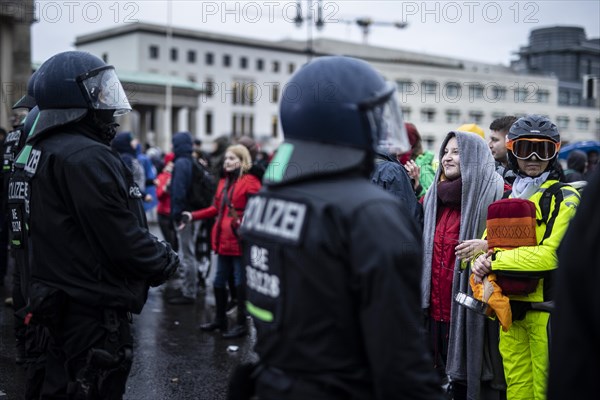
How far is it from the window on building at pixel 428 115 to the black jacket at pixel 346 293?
75.8m

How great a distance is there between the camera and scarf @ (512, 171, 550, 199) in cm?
407

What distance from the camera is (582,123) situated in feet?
253

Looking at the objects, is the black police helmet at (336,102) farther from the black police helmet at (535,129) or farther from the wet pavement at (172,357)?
the wet pavement at (172,357)

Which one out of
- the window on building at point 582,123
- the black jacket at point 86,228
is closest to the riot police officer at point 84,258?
the black jacket at point 86,228

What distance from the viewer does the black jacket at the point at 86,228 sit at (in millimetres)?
3193

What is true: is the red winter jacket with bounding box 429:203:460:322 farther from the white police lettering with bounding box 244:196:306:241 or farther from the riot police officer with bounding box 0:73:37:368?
the riot police officer with bounding box 0:73:37:368

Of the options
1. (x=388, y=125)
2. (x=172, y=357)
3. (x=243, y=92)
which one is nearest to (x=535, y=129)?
(x=388, y=125)

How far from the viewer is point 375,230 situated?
1903 mm

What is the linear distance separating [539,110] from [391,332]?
257 ft

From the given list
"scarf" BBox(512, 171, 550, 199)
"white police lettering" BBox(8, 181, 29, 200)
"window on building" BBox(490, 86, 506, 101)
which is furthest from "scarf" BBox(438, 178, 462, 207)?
"window on building" BBox(490, 86, 506, 101)

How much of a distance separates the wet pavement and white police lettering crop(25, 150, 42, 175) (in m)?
2.56

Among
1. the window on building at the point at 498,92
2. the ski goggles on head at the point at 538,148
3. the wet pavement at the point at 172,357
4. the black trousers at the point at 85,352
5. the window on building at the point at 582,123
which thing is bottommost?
the wet pavement at the point at 172,357

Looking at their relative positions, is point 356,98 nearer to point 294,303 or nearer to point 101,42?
point 294,303

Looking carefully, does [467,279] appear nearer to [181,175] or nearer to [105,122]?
[105,122]
